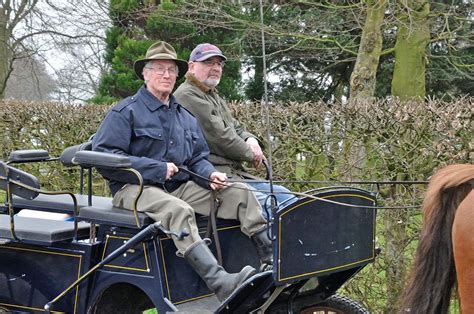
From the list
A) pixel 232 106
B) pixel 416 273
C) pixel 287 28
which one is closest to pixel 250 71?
pixel 287 28

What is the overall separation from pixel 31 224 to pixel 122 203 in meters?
0.66

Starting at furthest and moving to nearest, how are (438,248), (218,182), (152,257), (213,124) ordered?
(213,124) < (218,182) < (152,257) < (438,248)

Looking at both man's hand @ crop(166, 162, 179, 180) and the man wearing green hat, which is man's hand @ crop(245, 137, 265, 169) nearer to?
the man wearing green hat

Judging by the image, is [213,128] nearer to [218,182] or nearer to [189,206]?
[218,182]

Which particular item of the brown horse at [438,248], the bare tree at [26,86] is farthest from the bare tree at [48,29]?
the brown horse at [438,248]

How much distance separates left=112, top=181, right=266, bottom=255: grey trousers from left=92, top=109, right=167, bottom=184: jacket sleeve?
0.08 m

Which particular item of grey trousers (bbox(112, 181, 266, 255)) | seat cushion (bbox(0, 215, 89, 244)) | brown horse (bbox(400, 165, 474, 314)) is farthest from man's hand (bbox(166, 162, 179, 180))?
brown horse (bbox(400, 165, 474, 314))

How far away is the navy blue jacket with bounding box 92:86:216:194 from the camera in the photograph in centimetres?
370

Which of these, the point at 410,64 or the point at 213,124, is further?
the point at 410,64

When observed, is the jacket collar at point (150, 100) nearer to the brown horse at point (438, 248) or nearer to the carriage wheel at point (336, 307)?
the carriage wheel at point (336, 307)

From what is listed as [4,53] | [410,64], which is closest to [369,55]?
[410,64]

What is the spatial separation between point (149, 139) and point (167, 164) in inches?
9.3

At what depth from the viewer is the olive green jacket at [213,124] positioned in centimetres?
434

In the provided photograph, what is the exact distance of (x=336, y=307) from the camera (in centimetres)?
399
